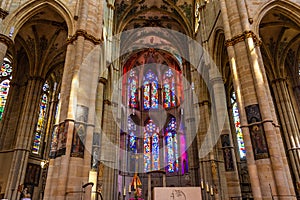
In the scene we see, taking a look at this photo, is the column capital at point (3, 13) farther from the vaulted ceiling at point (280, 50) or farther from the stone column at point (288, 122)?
the stone column at point (288, 122)

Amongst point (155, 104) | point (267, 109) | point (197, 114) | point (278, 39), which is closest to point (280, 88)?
point (278, 39)

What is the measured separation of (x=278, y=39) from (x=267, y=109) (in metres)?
9.49

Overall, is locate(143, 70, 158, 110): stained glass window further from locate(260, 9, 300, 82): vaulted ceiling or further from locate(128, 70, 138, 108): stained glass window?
locate(260, 9, 300, 82): vaulted ceiling

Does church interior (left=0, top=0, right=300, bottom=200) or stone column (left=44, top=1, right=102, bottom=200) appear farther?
church interior (left=0, top=0, right=300, bottom=200)

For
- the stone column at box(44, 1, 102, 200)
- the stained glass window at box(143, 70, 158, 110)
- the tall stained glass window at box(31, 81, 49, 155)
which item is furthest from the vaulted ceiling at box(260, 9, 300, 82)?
the tall stained glass window at box(31, 81, 49, 155)

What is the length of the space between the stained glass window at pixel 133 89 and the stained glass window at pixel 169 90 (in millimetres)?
3629

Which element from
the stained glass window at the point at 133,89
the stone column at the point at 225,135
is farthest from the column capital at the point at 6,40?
the stained glass window at the point at 133,89

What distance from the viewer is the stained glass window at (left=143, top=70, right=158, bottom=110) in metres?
29.9

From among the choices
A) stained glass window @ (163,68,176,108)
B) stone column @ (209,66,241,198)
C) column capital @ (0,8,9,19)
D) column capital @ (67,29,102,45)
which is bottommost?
stone column @ (209,66,241,198)

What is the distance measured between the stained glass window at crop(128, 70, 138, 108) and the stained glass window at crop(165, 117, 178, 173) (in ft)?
16.5

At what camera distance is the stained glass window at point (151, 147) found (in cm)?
2642

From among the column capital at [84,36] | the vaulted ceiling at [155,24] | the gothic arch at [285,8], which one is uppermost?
the vaulted ceiling at [155,24]

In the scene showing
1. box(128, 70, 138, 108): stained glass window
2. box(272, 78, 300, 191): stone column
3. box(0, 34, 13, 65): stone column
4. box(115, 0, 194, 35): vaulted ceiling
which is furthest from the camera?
box(128, 70, 138, 108): stained glass window

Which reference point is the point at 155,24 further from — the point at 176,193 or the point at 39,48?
the point at 176,193
